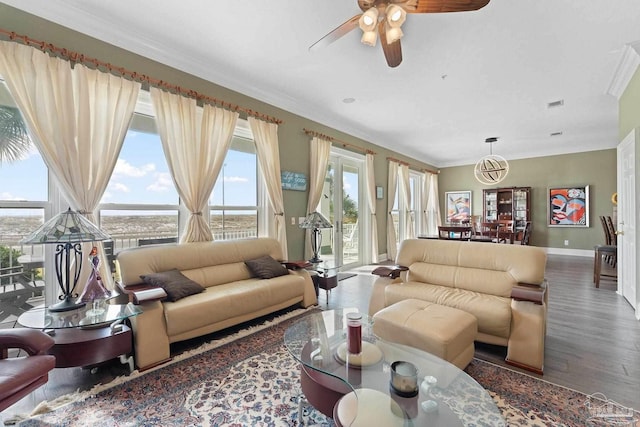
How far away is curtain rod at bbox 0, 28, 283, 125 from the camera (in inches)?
94.9

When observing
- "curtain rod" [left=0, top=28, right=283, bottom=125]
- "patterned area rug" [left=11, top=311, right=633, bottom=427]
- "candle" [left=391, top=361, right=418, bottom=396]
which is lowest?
"patterned area rug" [left=11, top=311, right=633, bottom=427]

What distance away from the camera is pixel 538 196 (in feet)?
27.6

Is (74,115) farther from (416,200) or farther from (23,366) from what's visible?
(416,200)

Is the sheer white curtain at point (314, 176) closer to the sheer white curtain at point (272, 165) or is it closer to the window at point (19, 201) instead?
the sheer white curtain at point (272, 165)

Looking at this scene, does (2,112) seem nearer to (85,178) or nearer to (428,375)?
(85,178)

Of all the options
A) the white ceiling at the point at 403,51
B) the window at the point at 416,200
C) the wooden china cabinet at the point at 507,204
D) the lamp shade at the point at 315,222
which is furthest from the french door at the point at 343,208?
the wooden china cabinet at the point at 507,204

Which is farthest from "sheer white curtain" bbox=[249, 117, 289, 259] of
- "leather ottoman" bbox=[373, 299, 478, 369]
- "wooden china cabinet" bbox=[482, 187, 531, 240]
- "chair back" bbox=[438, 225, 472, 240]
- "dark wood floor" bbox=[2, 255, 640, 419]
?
"wooden china cabinet" bbox=[482, 187, 531, 240]

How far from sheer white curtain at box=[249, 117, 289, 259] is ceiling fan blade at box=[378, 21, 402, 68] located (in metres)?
2.18

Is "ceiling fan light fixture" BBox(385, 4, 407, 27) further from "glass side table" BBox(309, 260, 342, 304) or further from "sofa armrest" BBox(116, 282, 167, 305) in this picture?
"glass side table" BBox(309, 260, 342, 304)

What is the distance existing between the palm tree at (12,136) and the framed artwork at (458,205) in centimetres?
1006

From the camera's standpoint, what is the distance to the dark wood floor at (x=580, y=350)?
206 centimetres

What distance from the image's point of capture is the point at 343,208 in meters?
6.12

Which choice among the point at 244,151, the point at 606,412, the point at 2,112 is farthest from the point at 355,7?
the point at 606,412

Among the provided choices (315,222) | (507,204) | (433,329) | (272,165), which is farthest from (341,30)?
(507,204)
